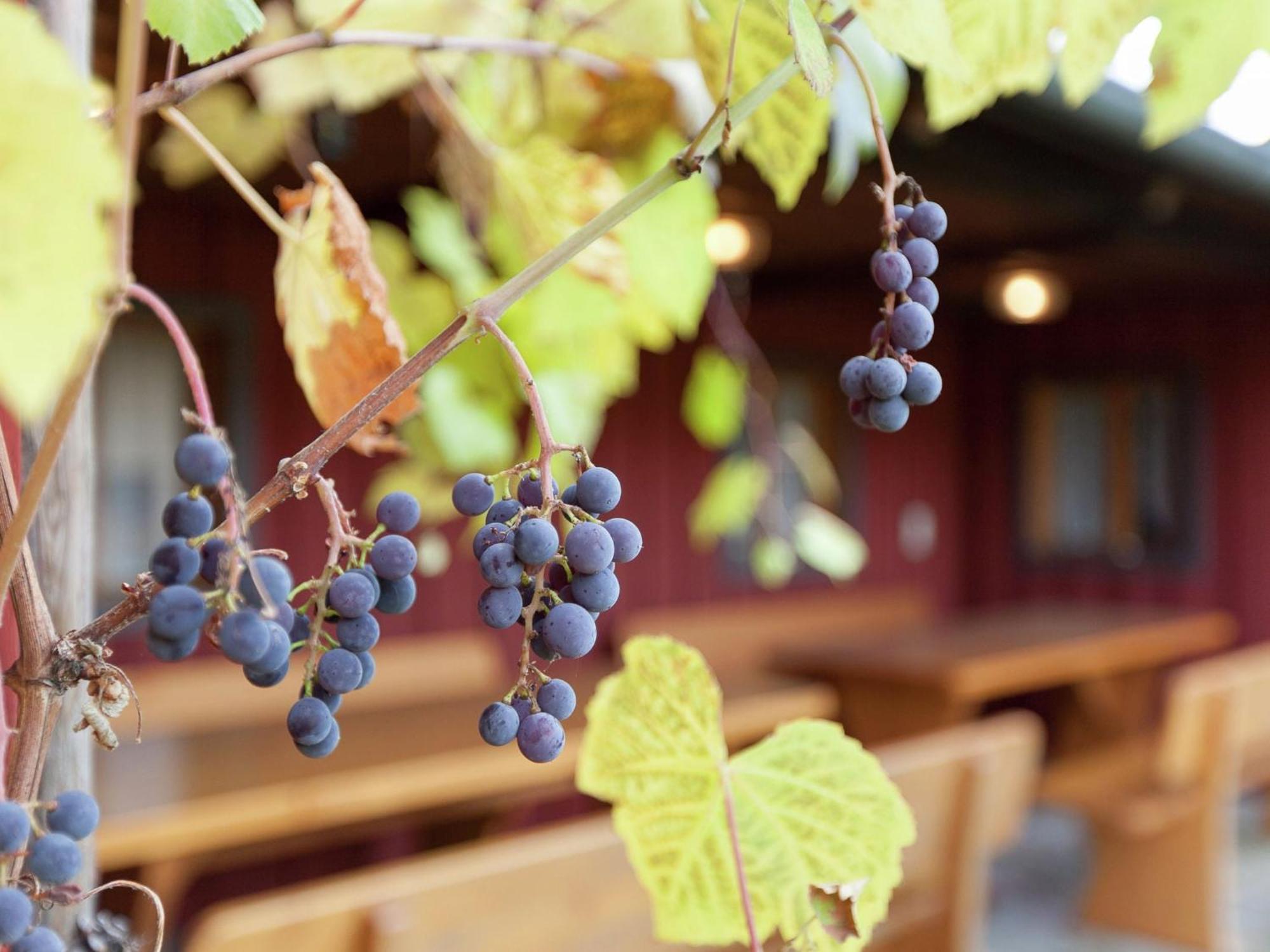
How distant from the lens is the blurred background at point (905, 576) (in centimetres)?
268

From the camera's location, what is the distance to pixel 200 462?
25 centimetres

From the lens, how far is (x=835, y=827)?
17.3 inches

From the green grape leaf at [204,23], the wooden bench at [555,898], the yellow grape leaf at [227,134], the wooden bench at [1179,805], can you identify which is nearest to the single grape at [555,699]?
the green grape leaf at [204,23]

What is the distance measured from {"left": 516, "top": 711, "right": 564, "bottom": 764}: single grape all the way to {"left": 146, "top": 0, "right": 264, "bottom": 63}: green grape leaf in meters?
0.24

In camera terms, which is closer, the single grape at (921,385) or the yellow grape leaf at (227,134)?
the single grape at (921,385)

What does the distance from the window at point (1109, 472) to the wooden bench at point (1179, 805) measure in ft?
9.36

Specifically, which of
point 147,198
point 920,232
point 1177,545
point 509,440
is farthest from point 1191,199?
point 920,232

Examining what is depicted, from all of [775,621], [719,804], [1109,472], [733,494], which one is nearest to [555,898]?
[733,494]

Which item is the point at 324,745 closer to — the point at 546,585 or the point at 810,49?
the point at 546,585

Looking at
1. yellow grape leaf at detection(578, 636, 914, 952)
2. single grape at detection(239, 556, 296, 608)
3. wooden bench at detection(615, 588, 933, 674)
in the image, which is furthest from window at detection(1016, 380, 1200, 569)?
single grape at detection(239, 556, 296, 608)

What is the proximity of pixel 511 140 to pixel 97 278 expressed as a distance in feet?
2.49

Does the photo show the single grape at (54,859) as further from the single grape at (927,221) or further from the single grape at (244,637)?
the single grape at (927,221)

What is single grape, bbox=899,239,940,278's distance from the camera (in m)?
0.39

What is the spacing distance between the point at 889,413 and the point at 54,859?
25cm
